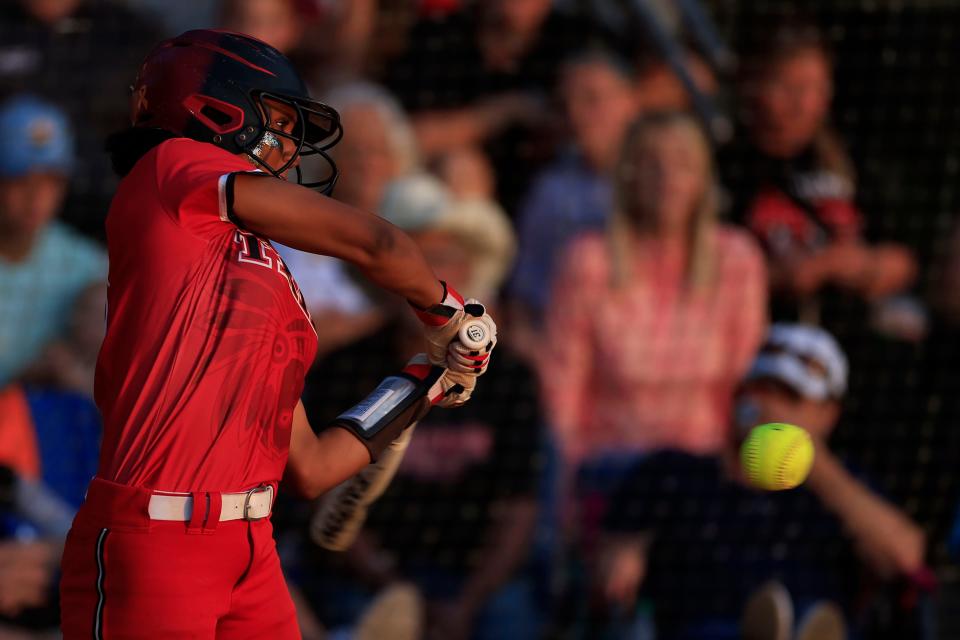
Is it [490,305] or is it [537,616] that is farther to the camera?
[490,305]

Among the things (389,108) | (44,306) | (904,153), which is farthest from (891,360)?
(44,306)

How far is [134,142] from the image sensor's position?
9.14ft

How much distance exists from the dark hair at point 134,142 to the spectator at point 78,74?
294cm

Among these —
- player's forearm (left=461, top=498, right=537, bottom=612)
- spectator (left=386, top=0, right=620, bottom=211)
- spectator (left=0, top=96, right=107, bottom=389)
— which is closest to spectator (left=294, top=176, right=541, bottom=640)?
player's forearm (left=461, top=498, right=537, bottom=612)

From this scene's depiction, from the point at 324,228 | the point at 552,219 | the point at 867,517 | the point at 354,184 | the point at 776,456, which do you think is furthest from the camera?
the point at 552,219

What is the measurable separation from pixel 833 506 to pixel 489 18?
2.52 meters

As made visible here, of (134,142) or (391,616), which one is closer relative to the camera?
(134,142)

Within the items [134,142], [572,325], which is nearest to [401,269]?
[134,142]

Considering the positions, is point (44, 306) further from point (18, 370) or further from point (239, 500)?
point (239, 500)

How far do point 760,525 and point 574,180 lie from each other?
5.18 feet

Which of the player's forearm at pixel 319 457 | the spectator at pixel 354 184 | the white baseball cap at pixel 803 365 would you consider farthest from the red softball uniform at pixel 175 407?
the white baseball cap at pixel 803 365

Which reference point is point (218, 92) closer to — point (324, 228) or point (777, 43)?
point (324, 228)

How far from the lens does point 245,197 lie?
2.53m

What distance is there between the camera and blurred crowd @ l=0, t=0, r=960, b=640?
4.82 m
